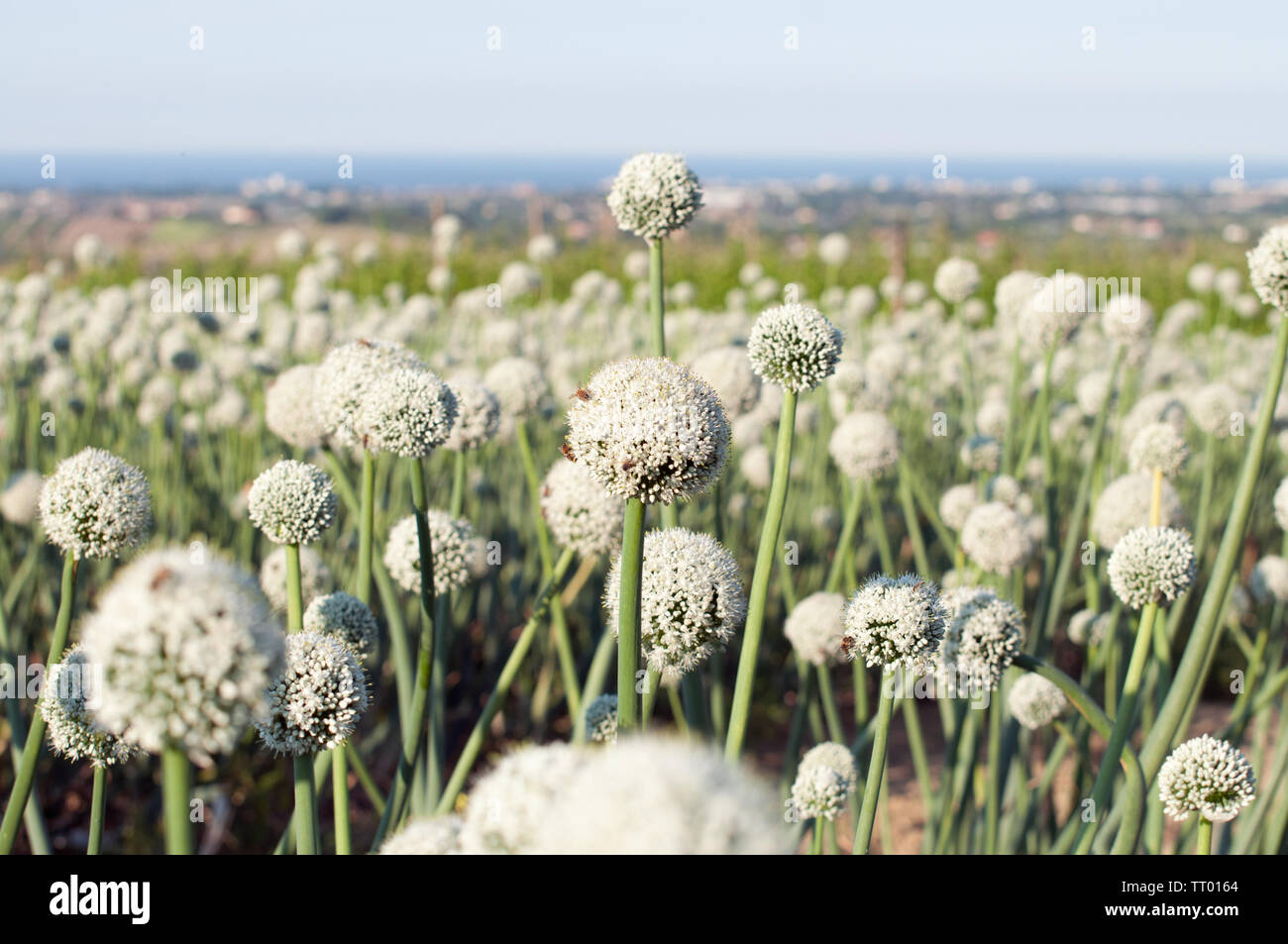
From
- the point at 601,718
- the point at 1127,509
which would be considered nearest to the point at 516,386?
the point at 601,718

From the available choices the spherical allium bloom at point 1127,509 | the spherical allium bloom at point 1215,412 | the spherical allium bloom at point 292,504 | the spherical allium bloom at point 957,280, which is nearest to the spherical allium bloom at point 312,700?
the spherical allium bloom at point 292,504

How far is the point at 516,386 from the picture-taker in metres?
3.71

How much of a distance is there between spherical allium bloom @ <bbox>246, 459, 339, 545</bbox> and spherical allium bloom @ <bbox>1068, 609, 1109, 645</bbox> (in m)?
2.25

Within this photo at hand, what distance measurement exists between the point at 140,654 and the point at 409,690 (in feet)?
5.83

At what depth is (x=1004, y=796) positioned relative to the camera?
324cm

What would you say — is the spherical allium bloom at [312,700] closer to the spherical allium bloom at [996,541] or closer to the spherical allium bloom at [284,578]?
the spherical allium bloom at [284,578]

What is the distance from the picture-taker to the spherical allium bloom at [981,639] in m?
1.99

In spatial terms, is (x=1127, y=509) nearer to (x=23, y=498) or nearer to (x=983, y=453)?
(x=983, y=453)

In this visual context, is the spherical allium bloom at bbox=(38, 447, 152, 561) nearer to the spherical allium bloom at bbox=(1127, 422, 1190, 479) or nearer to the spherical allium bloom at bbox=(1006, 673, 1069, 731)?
the spherical allium bloom at bbox=(1006, 673, 1069, 731)

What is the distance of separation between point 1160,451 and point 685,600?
2.10 metres

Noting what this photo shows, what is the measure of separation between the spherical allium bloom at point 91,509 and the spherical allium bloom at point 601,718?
3.21 feet

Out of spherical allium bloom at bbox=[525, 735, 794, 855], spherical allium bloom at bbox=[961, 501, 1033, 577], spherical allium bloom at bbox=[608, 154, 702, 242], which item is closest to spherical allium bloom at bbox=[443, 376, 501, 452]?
spherical allium bloom at bbox=[608, 154, 702, 242]
